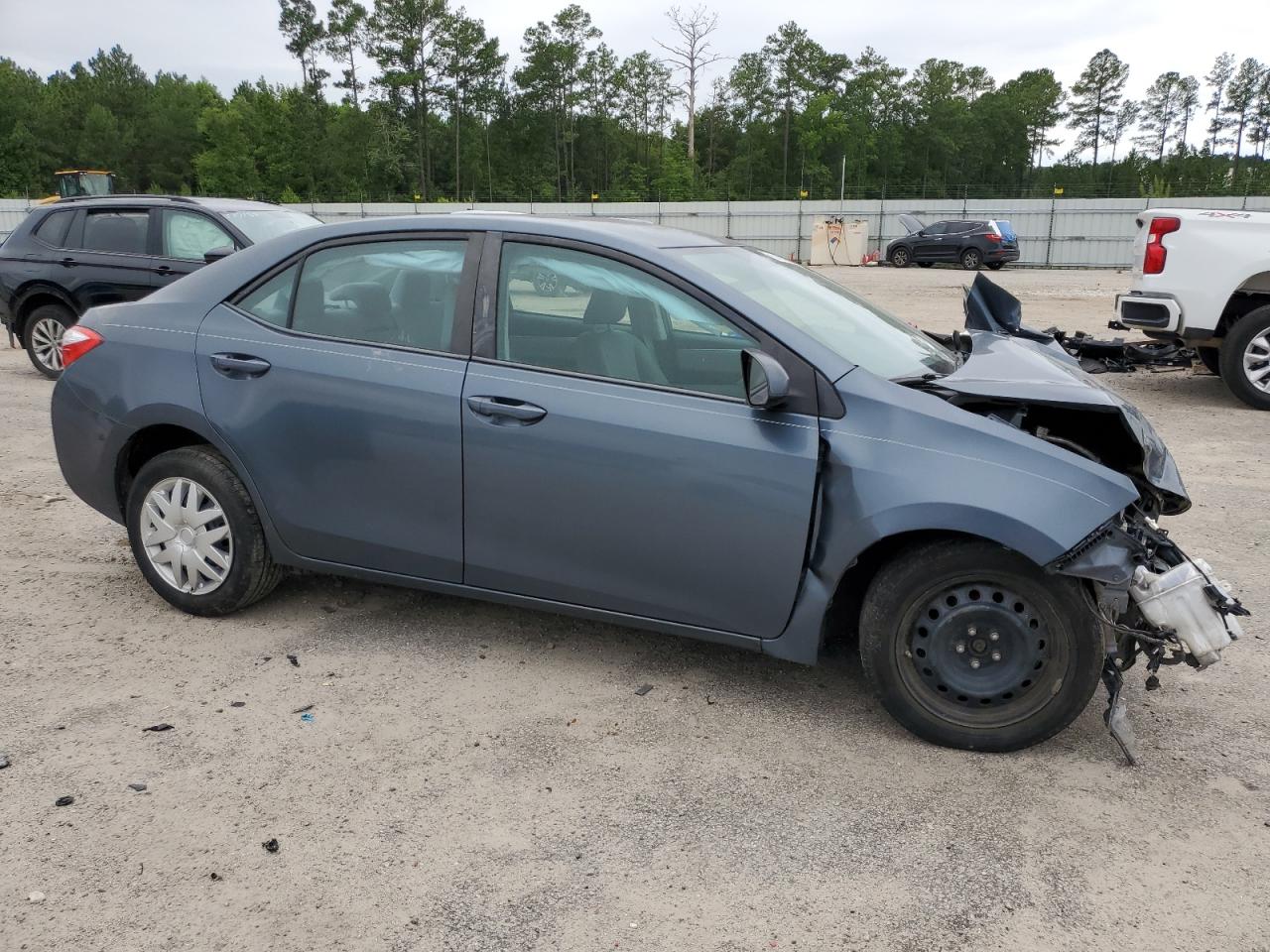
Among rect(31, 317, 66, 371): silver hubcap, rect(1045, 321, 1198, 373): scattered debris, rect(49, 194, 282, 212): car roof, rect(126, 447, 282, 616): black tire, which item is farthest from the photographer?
rect(31, 317, 66, 371): silver hubcap

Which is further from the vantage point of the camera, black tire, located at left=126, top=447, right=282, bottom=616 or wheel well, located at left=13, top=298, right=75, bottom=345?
wheel well, located at left=13, top=298, right=75, bottom=345

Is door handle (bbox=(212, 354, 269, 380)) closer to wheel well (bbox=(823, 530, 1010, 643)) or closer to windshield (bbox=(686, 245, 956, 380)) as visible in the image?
windshield (bbox=(686, 245, 956, 380))

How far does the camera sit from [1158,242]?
9.21 metres

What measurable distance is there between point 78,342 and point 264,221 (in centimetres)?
602

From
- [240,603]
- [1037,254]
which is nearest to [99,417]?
[240,603]

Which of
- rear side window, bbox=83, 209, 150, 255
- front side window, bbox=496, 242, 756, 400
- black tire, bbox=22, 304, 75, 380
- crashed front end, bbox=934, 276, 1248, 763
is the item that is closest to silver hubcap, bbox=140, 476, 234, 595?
front side window, bbox=496, 242, 756, 400

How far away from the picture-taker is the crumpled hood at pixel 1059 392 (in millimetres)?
3443

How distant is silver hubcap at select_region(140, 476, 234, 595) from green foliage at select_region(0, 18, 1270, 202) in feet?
242

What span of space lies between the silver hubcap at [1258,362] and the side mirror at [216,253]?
902 centimetres

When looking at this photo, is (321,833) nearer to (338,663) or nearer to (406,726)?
(406,726)

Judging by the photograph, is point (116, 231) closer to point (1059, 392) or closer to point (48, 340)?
point (48, 340)

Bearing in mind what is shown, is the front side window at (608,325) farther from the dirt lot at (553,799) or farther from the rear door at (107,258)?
the rear door at (107,258)

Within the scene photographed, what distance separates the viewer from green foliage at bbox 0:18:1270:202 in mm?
80438

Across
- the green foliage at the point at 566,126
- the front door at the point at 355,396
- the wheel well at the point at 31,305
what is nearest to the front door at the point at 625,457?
the front door at the point at 355,396
